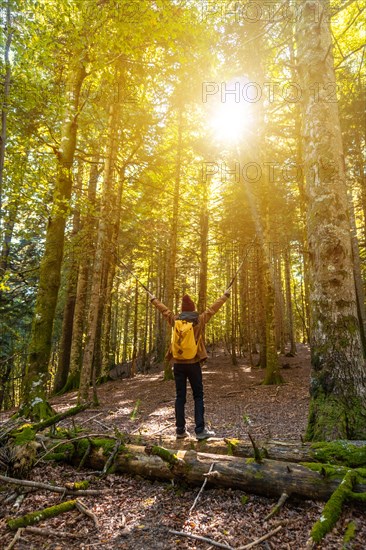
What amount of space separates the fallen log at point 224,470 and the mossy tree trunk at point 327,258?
41.4 inches

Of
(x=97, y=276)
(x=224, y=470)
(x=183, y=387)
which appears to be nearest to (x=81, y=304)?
(x=97, y=276)

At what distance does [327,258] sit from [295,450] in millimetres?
2684

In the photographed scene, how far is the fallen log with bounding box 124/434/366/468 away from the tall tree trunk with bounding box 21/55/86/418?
3.73 m

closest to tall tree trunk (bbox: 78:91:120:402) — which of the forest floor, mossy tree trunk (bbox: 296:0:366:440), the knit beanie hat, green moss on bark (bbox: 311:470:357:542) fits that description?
the knit beanie hat

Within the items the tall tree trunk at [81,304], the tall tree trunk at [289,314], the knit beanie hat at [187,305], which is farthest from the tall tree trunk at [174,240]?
the tall tree trunk at [289,314]

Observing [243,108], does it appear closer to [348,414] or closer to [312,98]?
[312,98]

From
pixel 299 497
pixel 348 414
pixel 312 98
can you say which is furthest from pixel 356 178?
pixel 299 497

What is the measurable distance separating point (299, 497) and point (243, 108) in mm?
14857

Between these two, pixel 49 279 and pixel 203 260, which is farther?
pixel 203 260

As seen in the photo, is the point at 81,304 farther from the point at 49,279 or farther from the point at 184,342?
the point at 184,342

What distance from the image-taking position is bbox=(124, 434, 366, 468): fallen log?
3646 millimetres

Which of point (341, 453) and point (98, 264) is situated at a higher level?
point (98, 264)

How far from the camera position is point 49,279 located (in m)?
8.00

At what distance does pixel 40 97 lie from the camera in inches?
242
